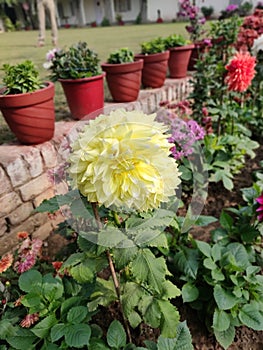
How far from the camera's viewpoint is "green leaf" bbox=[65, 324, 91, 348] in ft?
3.48

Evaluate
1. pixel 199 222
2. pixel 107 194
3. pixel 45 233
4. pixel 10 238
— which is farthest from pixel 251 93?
pixel 107 194

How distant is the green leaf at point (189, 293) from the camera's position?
151 centimetres

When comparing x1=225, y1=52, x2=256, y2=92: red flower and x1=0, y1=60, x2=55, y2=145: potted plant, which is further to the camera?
x1=225, y1=52, x2=256, y2=92: red flower

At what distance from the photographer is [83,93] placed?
7.91 ft

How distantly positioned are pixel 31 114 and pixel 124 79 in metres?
1.15

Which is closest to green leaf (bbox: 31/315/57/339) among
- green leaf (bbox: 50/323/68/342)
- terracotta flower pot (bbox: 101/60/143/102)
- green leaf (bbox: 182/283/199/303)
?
green leaf (bbox: 50/323/68/342)

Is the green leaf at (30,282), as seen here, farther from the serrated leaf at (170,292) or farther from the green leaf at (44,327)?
the serrated leaf at (170,292)

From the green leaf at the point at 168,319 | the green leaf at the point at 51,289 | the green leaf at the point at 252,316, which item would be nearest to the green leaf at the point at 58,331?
the green leaf at the point at 51,289

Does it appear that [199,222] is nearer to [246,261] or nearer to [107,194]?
[246,261]

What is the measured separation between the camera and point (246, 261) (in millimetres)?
1636

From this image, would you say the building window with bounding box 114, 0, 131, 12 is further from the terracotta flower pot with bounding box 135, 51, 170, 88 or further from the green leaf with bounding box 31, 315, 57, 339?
the green leaf with bounding box 31, 315, 57, 339

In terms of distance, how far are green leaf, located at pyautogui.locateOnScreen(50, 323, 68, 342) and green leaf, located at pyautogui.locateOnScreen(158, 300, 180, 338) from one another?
0.38 metres

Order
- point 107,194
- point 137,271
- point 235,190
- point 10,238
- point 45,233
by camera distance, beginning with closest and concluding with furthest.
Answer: point 107,194
point 137,271
point 10,238
point 45,233
point 235,190

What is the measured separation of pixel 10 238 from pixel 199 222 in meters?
1.28
